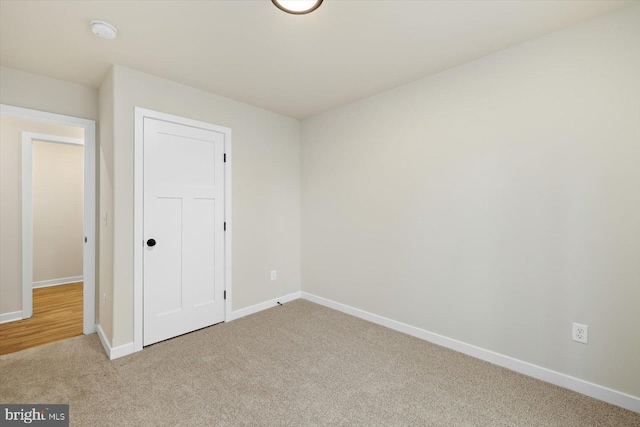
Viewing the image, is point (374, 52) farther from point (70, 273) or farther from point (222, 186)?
point (70, 273)

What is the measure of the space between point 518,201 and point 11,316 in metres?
5.22

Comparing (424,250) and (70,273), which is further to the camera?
(70,273)

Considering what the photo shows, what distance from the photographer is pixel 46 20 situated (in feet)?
6.14

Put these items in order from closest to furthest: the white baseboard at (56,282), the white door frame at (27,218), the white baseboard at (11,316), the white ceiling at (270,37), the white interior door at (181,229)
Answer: the white ceiling at (270,37)
the white interior door at (181,229)
the white baseboard at (11,316)
the white door frame at (27,218)
the white baseboard at (56,282)

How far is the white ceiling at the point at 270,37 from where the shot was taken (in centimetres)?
178

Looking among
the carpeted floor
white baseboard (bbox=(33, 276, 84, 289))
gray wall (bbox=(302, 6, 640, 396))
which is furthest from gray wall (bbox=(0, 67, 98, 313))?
gray wall (bbox=(302, 6, 640, 396))

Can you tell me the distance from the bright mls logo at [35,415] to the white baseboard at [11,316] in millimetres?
2033

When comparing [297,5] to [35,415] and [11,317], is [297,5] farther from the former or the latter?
[11,317]

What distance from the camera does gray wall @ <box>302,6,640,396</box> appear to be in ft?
5.95

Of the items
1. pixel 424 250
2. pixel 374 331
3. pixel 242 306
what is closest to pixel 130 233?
pixel 242 306

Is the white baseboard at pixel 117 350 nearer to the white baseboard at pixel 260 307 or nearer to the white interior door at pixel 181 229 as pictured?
the white interior door at pixel 181 229

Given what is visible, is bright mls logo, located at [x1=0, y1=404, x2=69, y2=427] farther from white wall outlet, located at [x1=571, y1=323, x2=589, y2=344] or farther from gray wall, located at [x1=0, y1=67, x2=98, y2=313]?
white wall outlet, located at [x1=571, y1=323, x2=589, y2=344]

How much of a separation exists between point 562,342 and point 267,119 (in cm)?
353

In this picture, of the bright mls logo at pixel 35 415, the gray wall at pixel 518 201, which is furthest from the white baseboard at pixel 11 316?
the gray wall at pixel 518 201
